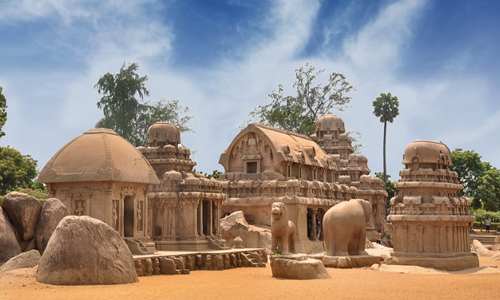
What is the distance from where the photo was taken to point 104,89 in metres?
66.1

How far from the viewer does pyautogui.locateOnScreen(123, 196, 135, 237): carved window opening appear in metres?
28.5

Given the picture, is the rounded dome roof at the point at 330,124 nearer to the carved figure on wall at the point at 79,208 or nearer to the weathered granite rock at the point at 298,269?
the carved figure on wall at the point at 79,208

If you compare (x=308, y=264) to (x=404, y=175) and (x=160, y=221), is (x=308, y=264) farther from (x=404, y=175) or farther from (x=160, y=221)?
(x=160, y=221)

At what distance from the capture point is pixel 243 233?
1496 inches

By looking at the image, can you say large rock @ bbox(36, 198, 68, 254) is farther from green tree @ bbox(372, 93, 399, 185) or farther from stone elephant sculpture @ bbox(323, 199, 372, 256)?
green tree @ bbox(372, 93, 399, 185)

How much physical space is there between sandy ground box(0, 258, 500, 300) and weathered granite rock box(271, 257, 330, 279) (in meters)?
0.46

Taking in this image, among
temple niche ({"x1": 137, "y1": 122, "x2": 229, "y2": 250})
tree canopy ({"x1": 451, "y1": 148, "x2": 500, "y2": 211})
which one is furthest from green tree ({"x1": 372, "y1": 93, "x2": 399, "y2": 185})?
temple niche ({"x1": 137, "y1": 122, "x2": 229, "y2": 250})

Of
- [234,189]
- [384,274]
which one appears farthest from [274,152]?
[384,274]

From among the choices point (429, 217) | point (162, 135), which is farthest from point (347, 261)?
point (162, 135)

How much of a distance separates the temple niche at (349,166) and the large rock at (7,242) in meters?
35.6

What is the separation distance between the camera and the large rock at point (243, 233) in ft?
124

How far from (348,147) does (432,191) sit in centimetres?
2654

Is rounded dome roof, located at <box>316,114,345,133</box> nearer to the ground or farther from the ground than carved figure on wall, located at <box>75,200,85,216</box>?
farther from the ground

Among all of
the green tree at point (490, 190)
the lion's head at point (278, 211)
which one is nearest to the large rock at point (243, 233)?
the lion's head at point (278, 211)
